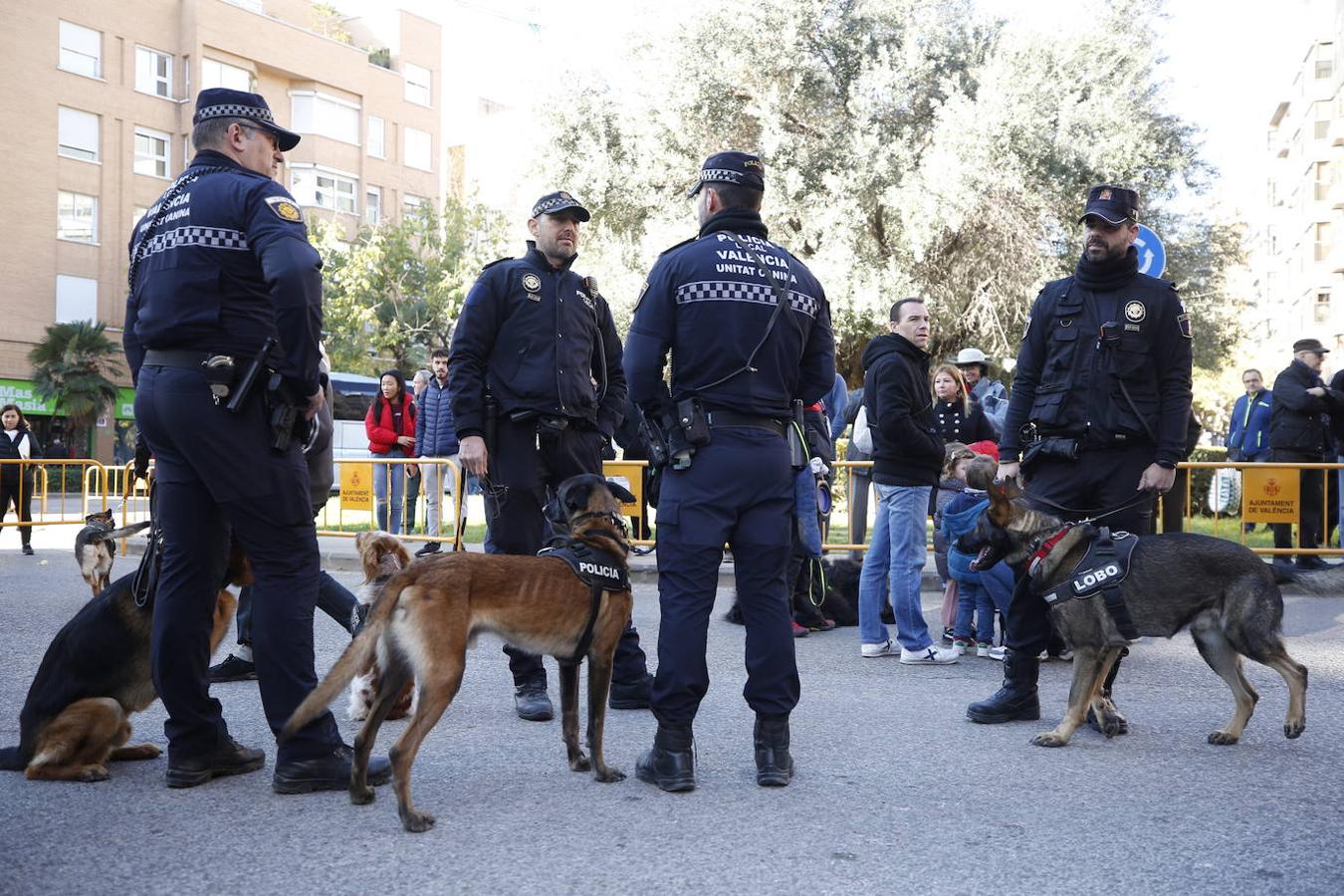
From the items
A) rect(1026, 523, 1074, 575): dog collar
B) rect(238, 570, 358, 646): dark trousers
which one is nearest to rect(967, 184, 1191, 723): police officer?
rect(1026, 523, 1074, 575): dog collar

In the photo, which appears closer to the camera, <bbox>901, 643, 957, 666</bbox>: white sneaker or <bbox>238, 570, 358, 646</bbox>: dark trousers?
<bbox>238, 570, 358, 646</bbox>: dark trousers

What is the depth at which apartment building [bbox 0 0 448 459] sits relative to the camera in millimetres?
36250

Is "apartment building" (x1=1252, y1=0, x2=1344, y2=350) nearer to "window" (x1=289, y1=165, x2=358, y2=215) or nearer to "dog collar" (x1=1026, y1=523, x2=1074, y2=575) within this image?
"window" (x1=289, y1=165, x2=358, y2=215)

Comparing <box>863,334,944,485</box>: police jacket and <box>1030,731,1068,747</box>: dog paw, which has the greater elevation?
<box>863,334,944,485</box>: police jacket

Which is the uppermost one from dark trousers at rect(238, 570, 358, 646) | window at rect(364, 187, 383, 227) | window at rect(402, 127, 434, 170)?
window at rect(402, 127, 434, 170)

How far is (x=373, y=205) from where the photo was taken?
47.4 metres

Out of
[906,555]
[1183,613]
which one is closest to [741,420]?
[1183,613]

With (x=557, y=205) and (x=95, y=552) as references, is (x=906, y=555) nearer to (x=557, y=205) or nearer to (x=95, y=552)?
(x=557, y=205)

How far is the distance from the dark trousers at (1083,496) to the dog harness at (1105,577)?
9.1 inches

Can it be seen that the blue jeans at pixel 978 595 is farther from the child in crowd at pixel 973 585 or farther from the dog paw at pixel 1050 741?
the dog paw at pixel 1050 741

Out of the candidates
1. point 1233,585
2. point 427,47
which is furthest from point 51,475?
point 427,47

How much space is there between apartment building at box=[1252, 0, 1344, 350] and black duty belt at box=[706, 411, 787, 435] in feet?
160

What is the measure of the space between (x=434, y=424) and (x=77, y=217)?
101 feet

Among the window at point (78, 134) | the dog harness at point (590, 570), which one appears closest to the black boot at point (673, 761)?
the dog harness at point (590, 570)
